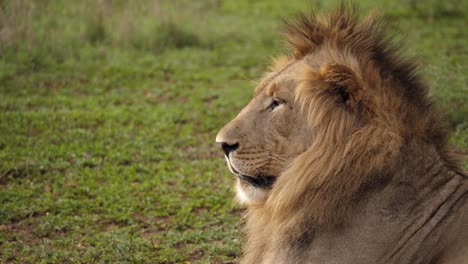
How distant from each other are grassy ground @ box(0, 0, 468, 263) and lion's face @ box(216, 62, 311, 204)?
68 centimetres

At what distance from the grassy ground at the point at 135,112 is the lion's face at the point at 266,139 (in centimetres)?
68

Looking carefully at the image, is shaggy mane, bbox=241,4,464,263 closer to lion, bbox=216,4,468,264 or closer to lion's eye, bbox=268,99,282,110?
lion, bbox=216,4,468,264

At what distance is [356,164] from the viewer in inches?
125

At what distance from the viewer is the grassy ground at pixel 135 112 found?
5102 millimetres

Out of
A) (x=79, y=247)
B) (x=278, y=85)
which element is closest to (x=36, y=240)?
(x=79, y=247)

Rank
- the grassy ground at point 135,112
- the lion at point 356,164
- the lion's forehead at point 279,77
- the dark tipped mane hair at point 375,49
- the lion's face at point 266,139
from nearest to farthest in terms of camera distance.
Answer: the lion at point 356,164, the dark tipped mane hair at point 375,49, the lion's face at point 266,139, the lion's forehead at point 279,77, the grassy ground at point 135,112

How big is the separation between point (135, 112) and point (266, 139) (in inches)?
165

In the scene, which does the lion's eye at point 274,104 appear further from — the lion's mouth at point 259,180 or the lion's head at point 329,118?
the lion's mouth at point 259,180

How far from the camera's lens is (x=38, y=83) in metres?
8.27

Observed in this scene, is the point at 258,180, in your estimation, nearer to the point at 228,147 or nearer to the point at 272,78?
the point at 228,147

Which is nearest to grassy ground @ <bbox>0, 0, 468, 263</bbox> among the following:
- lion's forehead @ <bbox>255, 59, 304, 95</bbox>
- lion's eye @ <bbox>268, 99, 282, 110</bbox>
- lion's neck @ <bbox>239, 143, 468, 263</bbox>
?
lion's forehead @ <bbox>255, 59, 304, 95</bbox>

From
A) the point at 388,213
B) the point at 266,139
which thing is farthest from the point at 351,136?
the point at 266,139

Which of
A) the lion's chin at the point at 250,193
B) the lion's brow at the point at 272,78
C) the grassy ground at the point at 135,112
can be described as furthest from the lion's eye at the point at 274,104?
the grassy ground at the point at 135,112

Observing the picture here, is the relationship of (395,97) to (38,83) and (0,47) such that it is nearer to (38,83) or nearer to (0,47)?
(38,83)
